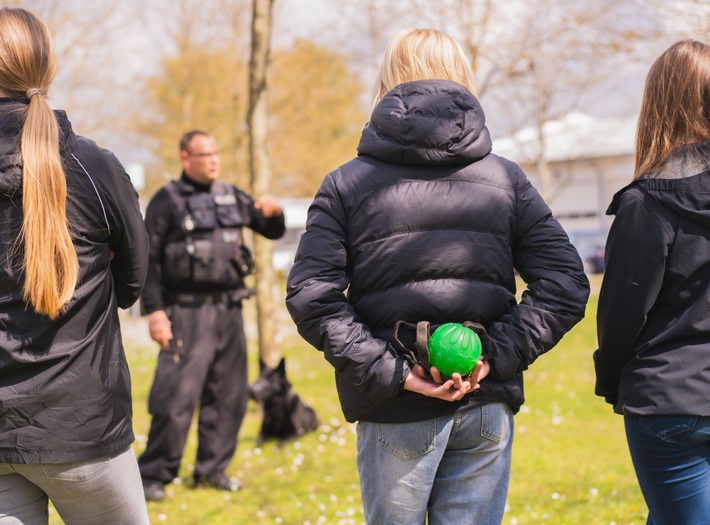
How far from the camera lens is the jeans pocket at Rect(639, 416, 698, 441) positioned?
243 centimetres

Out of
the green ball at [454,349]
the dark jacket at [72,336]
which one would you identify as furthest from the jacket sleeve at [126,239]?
the green ball at [454,349]

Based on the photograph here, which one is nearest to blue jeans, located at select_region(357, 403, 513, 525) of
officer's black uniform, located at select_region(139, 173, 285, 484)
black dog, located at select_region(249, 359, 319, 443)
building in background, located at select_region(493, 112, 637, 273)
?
officer's black uniform, located at select_region(139, 173, 285, 484)

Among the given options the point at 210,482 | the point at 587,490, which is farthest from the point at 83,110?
the point at 587,490

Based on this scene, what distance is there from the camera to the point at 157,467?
17.9 feet

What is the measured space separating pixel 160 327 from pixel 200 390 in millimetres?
552

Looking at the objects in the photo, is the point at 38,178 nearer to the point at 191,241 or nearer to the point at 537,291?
the point at 537,291

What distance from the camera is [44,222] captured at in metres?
2.32

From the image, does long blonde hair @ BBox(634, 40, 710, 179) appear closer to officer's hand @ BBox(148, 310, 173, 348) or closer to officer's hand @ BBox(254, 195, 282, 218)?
officer's hand @ BBox(254, 195, 282, 218)

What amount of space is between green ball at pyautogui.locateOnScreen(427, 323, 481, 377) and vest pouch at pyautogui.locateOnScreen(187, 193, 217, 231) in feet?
11.5

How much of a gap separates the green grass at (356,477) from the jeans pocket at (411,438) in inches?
95.3

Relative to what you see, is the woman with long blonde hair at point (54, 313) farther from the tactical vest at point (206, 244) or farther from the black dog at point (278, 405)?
the black dog at point (278, 405)

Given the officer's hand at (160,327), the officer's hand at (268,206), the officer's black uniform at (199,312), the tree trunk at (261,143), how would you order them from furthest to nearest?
1. the tree trunk at (261,143)
2. the officer's hand at (268,206)
3. the officer's black uniform at (199,312)
4. the officer's hand at (160,327)

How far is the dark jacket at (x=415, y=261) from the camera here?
2408 mm

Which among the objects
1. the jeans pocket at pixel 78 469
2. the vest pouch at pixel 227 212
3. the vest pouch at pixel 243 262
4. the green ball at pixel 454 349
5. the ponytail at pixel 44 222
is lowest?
the vest pouch at pixel 243 262
